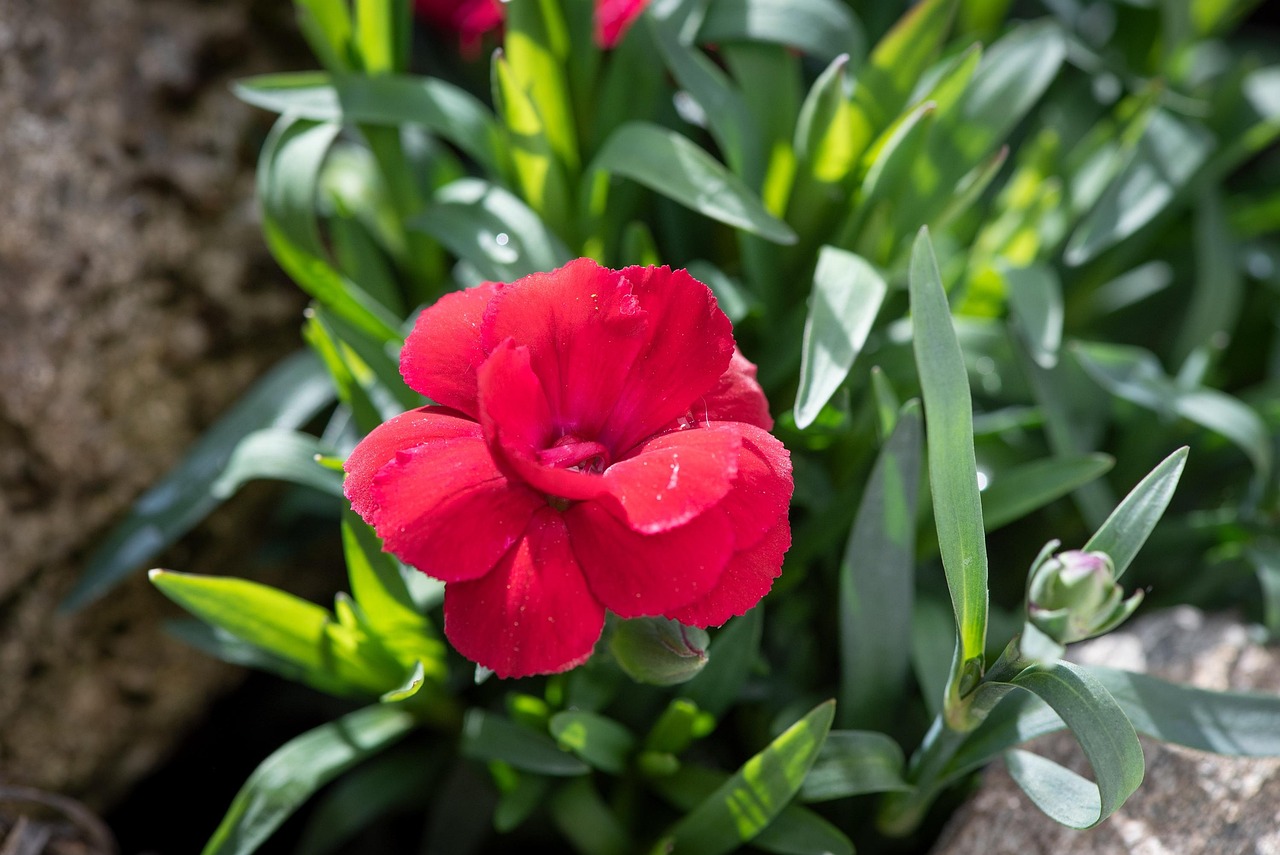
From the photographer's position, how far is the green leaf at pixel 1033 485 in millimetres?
872

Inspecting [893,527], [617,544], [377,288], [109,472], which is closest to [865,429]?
[893,527]

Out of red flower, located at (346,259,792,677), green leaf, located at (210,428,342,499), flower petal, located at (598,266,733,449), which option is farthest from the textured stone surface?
flower petal, located at (598,266,733,449)

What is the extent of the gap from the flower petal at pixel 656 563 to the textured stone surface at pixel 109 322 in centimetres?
69

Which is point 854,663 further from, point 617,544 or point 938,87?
point 938,87

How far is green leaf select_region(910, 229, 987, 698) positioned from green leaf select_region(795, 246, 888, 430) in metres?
0.08

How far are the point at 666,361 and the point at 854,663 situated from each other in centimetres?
37

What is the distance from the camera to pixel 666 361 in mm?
623

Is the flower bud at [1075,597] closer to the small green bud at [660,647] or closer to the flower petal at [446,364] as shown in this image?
the small green bud at [660,647]

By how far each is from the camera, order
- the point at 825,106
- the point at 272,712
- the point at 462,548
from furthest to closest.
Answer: the point at 272,712 < the point at 825,106 < the point at 462,548

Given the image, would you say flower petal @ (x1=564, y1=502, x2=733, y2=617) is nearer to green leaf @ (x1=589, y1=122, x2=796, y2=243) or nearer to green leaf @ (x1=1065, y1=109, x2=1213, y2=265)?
green leaf @ (x1=589, y1=122, x2=796, y2=243)

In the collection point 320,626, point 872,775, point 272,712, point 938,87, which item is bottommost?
point 272,712

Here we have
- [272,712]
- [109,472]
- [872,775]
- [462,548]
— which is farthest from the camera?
[272,712]

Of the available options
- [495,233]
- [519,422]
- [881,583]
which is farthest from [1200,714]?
[495,233]

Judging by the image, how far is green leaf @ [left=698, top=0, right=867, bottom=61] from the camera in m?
0.99
